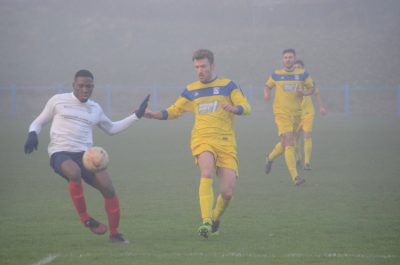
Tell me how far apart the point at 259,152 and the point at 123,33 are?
26.6 metres

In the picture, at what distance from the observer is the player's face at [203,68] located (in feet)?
25.1

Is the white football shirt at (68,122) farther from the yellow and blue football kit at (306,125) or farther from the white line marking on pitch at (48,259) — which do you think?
the yellow and blue football kit at (306,125)

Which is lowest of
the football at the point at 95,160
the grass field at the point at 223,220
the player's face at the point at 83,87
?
the grass field at the point at 223,220

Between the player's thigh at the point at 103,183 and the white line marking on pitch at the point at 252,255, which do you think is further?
the player's thigh at the point at 103,183

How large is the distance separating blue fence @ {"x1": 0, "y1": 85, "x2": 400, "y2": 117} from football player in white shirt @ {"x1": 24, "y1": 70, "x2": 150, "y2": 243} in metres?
29.7

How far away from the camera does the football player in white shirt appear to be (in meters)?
7.15

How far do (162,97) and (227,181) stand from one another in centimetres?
3270

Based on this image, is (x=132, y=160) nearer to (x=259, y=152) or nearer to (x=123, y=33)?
(x=259, y=152)

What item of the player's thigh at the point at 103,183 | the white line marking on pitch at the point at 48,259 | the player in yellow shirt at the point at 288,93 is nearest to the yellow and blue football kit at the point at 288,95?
the player in yellow shirt at the point at 288,93

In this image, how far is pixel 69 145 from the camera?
7320 mm

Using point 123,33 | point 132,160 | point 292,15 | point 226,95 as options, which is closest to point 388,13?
point 292,15

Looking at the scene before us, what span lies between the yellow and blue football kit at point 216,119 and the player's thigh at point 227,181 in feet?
0.16

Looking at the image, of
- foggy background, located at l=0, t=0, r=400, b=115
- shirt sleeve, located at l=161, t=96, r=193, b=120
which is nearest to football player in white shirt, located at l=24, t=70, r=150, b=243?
shirt sleeve, located at l=161, t=96, r=193, b=120

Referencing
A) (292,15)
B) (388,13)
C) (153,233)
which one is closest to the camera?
(153,233)
